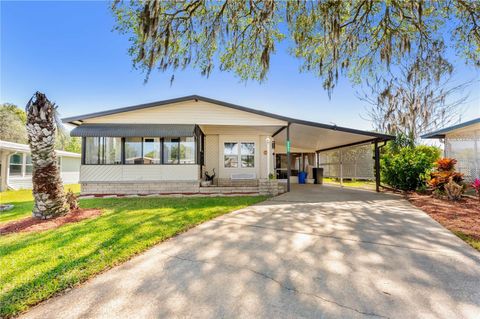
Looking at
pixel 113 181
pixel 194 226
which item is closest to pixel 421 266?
pixel 194 226

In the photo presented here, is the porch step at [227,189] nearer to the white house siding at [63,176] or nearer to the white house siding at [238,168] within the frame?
the white house siding at [238,168]

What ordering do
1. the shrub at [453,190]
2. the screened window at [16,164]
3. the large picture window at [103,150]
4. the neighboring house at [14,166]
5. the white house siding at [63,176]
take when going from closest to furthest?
the shrub at [453,190] < the large picture window at [103,150] < the neighboring house at [14,166] < the white house siding at [63,176] < the screened window at [16,164]

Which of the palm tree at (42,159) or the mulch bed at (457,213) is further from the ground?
the palm tree at (42,159)

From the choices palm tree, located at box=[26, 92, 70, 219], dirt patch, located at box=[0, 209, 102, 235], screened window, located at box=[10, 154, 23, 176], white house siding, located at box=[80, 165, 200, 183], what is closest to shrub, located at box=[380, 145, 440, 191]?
white house siding, located at box=[80, 165, 200, 183]

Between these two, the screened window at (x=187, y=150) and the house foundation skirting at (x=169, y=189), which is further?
the screened window at (x=187, y=150)

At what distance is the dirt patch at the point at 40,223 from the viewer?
4891mm

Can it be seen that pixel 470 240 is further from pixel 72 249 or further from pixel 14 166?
pixel 14 166

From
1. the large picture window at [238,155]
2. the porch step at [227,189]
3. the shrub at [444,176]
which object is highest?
the large picture window at [238,155]

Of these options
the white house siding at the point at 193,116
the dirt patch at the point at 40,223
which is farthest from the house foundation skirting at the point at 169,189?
the dirt patch at the point at 40,223

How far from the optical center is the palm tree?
18.2 ft

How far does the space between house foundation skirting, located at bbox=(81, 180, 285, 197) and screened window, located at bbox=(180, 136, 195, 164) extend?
1082 mm

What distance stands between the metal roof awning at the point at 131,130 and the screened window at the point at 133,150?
521 mm

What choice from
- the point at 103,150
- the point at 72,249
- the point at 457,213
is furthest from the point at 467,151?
the point at 103,150

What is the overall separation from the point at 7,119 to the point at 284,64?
102ft
